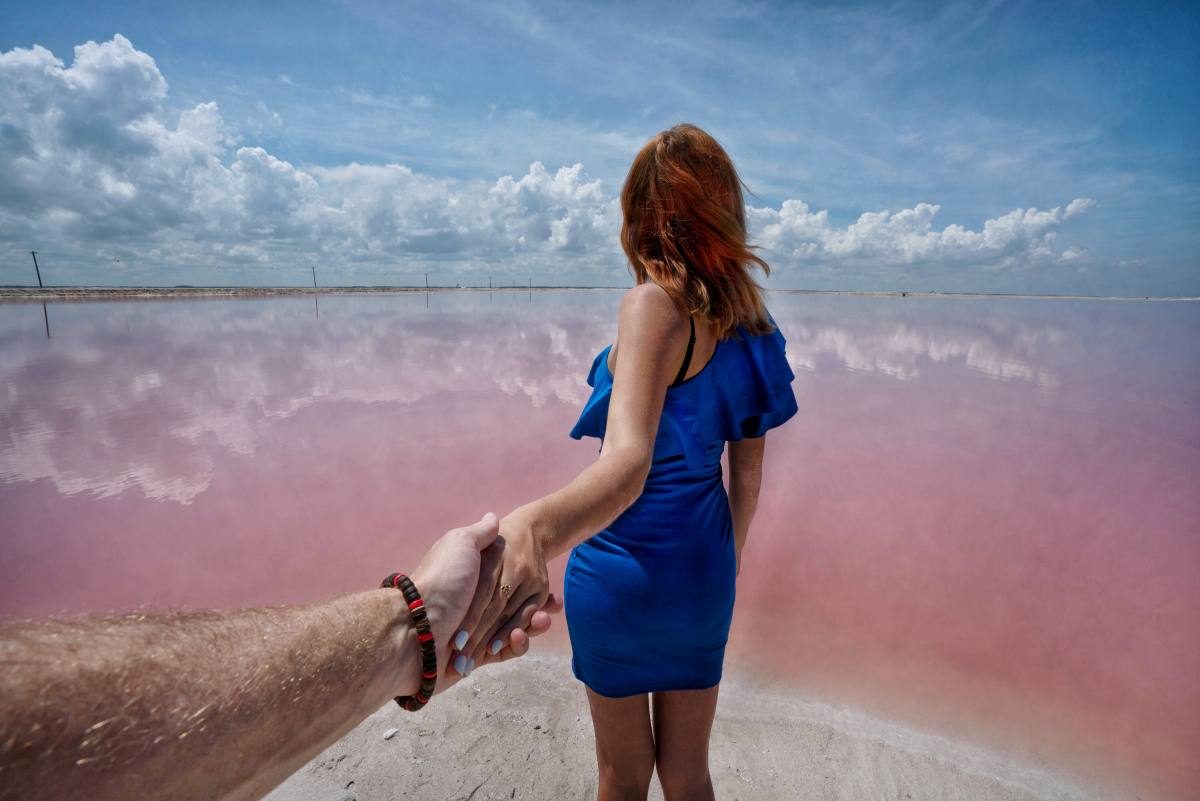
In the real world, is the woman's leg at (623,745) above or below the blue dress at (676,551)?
below

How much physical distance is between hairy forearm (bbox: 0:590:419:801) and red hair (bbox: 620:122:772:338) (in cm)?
119

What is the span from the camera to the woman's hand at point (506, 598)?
1156 mm

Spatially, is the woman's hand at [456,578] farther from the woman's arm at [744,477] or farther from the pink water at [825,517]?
the pink water at [825,517]

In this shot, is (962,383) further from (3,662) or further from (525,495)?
(3,662)

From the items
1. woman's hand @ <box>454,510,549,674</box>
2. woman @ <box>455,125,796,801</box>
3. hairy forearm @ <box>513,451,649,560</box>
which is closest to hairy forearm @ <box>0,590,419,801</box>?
woman's hand @ <box>454,510,549,674</box>

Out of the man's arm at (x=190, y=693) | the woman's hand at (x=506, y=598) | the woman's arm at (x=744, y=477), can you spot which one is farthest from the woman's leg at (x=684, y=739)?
the man's arm at (x=190, y=693)

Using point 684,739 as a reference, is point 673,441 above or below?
above

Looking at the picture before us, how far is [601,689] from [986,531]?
4.77m

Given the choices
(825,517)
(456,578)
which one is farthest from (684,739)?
(825,517)

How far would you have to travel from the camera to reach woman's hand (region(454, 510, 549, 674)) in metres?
1.16

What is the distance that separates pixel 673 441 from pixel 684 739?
1.08 meters

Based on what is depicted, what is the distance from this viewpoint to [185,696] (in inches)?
30.1

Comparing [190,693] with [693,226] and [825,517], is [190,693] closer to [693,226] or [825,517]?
[693,226]

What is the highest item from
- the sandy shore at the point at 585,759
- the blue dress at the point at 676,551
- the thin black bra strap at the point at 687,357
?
the thin black bra strap at the point at 687,357
